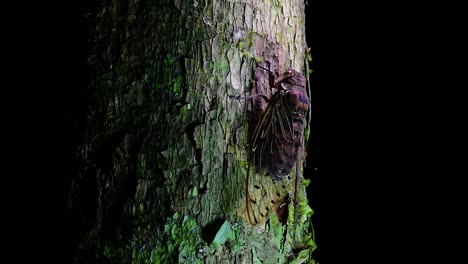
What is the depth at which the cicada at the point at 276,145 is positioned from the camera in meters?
0.99

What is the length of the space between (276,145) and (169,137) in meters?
0.24

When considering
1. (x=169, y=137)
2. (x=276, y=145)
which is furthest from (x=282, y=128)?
(x=169, y=137)

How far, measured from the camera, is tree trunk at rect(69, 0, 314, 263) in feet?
2.97

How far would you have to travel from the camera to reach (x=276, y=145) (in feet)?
3.41

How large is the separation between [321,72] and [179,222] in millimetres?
1818

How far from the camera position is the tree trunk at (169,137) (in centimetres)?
91

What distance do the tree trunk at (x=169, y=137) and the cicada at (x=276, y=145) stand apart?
24 mm

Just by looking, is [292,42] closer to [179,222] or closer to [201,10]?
[201,10]

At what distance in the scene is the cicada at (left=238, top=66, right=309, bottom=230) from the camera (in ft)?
3.24

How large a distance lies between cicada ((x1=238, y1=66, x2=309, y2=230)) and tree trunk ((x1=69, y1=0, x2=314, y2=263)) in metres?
0.02

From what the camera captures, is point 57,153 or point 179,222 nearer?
point 179,222

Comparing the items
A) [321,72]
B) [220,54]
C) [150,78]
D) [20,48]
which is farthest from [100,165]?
[321,72]

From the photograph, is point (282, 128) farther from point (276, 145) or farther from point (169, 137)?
point (169, 137)

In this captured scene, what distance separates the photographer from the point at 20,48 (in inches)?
47.6
